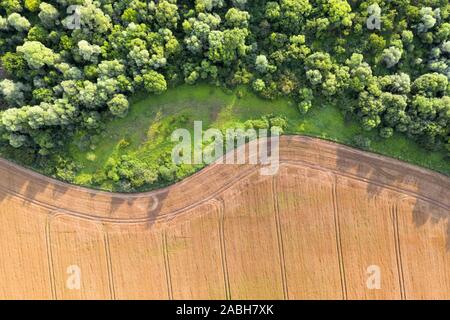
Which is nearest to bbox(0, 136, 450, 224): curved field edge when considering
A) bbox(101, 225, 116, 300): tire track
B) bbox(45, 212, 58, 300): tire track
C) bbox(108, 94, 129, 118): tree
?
bbox(45, 212, 58, 300): tire track

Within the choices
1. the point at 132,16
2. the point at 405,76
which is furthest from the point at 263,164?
the point at 132,16

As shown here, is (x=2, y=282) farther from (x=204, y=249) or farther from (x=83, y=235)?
(x=204, y=249)

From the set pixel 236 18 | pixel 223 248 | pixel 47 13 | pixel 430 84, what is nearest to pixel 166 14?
pixel 236 18

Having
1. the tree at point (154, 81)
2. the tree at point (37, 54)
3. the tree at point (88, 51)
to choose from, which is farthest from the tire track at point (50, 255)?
the tree at point (154, 81)

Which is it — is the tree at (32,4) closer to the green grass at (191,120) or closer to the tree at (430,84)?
the green grass at (191,120)

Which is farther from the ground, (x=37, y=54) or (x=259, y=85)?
(x=37, y=54)

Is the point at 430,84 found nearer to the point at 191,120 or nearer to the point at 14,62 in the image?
the point at 191,120
